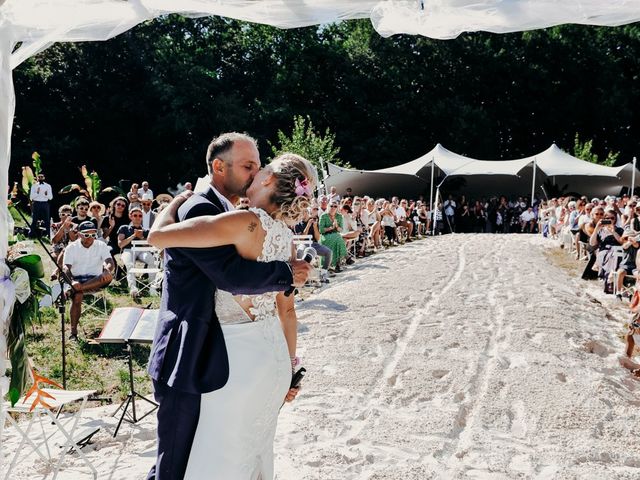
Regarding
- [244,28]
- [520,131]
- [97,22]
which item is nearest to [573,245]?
[97,22]

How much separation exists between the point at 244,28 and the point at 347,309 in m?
34.4

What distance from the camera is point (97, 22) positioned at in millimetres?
3404

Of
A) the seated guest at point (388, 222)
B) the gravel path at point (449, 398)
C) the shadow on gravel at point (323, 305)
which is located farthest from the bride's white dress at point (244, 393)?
the seated guest at point (388, 222)

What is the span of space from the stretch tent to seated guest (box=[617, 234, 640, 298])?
1480 centimetres

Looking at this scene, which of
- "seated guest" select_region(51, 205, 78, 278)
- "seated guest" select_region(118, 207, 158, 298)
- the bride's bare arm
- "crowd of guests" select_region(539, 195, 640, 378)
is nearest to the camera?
the bride's bare arm

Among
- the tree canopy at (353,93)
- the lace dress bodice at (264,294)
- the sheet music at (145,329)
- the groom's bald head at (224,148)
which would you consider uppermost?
the tree canopy at (353,93)

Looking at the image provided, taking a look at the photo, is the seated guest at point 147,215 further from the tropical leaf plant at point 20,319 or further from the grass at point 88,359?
the tropical leaf plant at point 20,319

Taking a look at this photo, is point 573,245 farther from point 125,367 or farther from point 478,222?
point 125,367

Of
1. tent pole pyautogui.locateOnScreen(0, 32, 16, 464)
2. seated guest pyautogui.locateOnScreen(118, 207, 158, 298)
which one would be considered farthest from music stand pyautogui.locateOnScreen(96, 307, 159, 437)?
seated guest pyautogui.locateOnScreen(118, 207, 158, 298)

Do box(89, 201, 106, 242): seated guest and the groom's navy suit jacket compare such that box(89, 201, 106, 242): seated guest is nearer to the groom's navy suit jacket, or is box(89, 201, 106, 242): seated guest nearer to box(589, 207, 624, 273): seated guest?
box(589, 207, 624, 273): seated guest

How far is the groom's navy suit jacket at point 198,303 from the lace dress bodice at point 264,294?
53 mm

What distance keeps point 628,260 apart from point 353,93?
100.0 feet

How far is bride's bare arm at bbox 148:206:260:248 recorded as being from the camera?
95.4 inches

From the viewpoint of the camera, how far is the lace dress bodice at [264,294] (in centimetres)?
258
